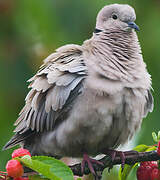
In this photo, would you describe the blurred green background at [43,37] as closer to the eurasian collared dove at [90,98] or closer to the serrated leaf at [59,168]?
the eurasian collared dove at [90,98]

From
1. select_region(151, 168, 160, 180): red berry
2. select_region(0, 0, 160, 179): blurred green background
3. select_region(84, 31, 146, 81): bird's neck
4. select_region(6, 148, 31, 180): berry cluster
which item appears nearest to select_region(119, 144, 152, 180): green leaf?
select_region(151, 168, 160, 180): red berry

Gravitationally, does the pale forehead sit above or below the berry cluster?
above

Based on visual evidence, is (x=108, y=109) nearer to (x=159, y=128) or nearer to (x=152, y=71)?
(x=159, y=128)

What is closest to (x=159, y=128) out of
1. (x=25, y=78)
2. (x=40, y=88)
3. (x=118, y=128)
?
(x=118, y=128)

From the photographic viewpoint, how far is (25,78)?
16.4ft

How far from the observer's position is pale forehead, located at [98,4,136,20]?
13.9 feet

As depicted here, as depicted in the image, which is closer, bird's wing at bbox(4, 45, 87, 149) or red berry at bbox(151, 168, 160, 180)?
red berry at bbox(151, 168, 160, 180)

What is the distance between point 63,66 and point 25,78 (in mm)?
1181

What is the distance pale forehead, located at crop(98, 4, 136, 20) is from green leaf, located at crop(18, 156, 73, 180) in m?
1.90

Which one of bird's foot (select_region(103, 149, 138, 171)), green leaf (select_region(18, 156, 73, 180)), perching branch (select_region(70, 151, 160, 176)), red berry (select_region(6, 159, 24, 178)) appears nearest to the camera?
green leaf (select_region(18, 156, 73, 180))

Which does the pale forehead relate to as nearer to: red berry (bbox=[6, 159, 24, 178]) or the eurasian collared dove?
the eurasian collared dove

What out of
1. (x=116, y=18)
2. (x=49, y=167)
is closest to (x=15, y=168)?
(x=49, y=167)

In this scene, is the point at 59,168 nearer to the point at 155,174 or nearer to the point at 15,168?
the point at 15,168

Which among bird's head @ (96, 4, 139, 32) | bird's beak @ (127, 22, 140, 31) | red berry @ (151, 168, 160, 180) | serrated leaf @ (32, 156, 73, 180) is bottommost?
red berry @ (151, 168, 160, 180)
